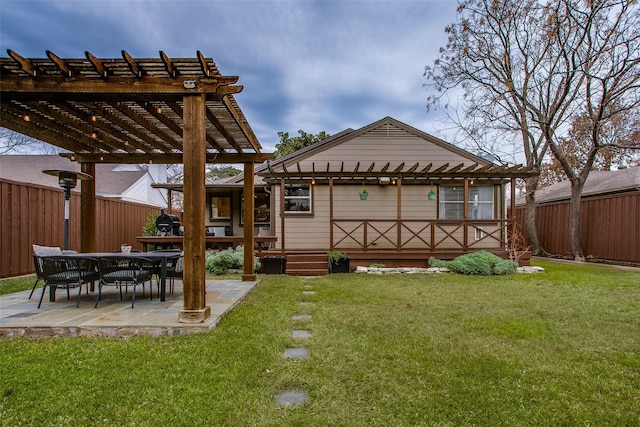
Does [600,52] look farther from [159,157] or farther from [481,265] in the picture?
[159,157]

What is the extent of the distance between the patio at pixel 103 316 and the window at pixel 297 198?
17.3 feet

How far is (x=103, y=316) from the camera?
3.89 m

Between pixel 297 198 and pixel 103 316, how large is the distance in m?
6.92

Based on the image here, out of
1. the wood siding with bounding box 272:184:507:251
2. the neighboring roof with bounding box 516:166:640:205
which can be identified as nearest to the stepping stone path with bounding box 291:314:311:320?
the wood siding with bounding box 272:184:507:251

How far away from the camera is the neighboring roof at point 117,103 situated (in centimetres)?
346

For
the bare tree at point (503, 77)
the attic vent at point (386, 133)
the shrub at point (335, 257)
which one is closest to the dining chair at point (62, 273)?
the shrub at point (335, 257)

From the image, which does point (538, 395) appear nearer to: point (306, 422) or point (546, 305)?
point (306, 422)

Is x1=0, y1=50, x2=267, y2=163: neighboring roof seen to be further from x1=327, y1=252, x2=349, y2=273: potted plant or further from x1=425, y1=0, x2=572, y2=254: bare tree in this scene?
x1=425, y1=0, x2=572, y2=254: bare tree

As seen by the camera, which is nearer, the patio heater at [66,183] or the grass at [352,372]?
the grass at [352,372]

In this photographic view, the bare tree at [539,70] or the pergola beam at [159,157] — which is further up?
the bare tree at [539,70]

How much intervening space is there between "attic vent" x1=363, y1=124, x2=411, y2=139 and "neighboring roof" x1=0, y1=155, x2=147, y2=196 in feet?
39.7

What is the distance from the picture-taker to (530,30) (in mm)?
11172

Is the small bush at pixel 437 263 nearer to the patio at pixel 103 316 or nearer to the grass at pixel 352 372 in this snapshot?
the grass at pixel 352 372

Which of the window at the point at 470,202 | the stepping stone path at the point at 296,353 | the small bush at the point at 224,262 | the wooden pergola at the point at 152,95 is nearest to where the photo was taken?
the stepping stone path at the point at 296,353
